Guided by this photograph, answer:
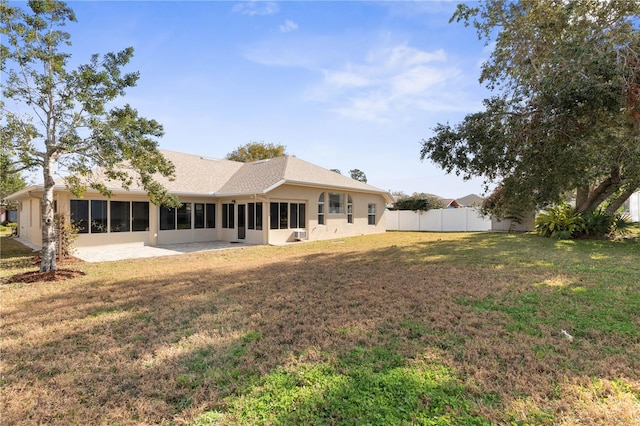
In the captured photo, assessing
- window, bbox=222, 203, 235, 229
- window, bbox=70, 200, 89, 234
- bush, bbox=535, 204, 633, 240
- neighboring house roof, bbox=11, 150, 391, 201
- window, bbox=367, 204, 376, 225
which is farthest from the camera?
window, bbox=367, 204, 376, 225

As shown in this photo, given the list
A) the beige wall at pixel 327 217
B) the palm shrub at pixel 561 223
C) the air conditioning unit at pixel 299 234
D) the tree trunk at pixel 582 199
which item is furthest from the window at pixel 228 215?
the tree trunk at pixel 582 199

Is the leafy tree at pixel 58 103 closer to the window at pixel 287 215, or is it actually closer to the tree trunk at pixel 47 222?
the tree trunk at pixel 47 222

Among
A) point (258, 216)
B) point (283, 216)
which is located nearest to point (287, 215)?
point (283, 216)

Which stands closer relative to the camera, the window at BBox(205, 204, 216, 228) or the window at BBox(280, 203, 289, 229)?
the window at BBox(280, 203, 289, 229)

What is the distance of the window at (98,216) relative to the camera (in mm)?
13414

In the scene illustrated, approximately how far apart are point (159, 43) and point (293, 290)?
796cm

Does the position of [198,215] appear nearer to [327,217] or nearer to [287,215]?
[287,215]

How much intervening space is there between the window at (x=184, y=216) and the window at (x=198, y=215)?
27 centimetres

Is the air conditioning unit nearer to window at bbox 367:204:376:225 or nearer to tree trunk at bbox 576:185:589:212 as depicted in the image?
window at bbox 367:204:376:225

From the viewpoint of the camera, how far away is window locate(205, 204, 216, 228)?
17031 mm

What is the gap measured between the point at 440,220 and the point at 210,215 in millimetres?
16881

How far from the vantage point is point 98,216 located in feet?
44.5

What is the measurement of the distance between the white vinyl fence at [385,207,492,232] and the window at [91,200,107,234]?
65.2ft

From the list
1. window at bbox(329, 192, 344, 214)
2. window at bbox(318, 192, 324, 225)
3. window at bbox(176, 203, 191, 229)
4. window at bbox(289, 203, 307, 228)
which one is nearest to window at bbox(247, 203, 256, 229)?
window at bbox(289, 203, 307, 228)
